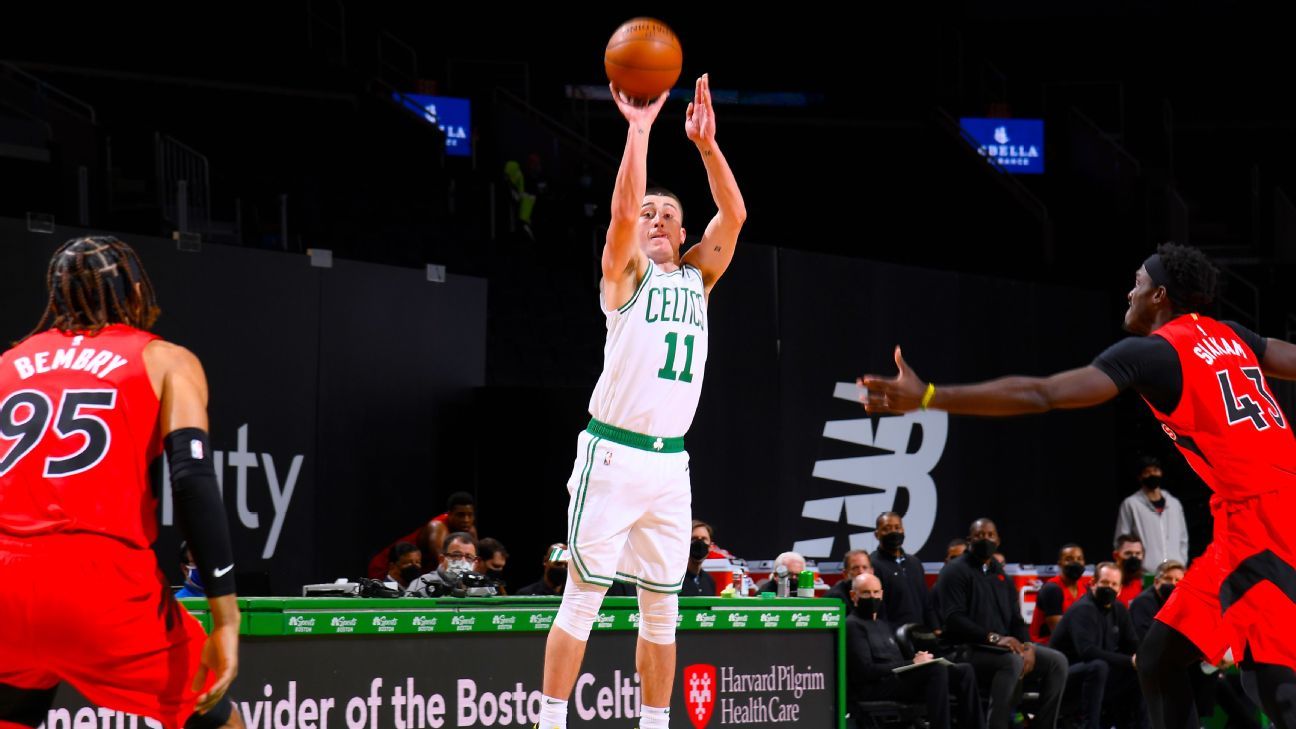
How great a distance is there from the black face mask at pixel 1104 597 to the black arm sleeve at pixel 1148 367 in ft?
23.0

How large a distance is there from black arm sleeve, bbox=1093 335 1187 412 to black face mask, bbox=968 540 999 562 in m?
6.10

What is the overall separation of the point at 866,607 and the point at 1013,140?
1525 cm

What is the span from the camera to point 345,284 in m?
11.8

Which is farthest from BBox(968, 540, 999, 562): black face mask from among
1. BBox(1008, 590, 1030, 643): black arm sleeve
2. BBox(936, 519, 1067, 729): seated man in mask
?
BBox(1008, 590, 1030, 643): black arm sleeve

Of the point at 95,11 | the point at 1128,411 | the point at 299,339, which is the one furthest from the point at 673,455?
the point at 95,11

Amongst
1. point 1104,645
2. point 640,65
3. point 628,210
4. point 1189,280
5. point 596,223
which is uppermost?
point 596,223

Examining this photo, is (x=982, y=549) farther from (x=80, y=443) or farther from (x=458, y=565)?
(x=80, y=443)

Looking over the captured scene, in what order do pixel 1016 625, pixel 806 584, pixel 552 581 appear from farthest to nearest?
pixel 1016 625 < pixel 806 584 < pixel 552 581

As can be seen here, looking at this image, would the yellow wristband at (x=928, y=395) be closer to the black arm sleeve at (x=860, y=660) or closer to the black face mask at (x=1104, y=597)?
the black arm sleeve at (x=860, y=660)

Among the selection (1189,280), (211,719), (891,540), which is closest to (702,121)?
(1189,280)

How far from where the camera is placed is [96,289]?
3.93 m

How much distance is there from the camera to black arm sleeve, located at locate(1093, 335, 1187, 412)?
5.21 metres

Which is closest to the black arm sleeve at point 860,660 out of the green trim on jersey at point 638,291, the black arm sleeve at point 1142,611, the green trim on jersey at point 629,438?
the black arm sleeve at point 1142,611

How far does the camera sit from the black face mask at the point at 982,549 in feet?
37.3
